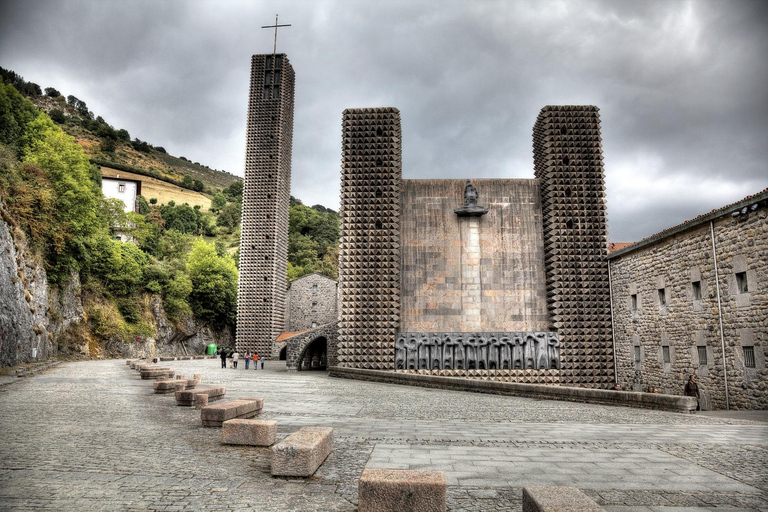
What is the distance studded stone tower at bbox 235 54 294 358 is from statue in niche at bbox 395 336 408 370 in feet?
90.4

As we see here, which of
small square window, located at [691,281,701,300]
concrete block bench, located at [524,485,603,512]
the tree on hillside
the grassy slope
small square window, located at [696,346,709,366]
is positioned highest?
the grassy slope

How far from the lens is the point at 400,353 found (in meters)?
24.5

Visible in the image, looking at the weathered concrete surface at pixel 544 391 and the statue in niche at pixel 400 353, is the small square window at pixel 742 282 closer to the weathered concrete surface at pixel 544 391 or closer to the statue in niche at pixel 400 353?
the weathered concrete surface at pixel 544 391

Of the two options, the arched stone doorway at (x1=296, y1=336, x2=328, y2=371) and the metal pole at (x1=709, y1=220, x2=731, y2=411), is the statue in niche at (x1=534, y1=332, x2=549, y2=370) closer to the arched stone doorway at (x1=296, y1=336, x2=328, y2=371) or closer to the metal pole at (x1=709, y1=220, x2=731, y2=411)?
the metal pole at (x1=709, y1=220, x2=731, y2=411)

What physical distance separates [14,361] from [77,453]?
2196cm

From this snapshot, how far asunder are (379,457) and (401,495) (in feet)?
→ 8.56

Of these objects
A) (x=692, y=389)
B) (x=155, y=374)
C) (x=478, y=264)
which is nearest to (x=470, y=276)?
(x=478, y=264)

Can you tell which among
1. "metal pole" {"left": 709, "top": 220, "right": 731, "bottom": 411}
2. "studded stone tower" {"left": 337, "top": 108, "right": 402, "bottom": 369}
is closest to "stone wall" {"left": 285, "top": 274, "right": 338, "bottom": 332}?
"studded stone tower" {"left": 337, "top": 108, "right": 402, "bottom": 369}

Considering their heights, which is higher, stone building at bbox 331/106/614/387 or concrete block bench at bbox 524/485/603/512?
stone building at bbox 331/106/614/387

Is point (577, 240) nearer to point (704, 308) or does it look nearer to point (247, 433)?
point (704, 308)

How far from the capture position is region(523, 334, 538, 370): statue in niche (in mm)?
24328

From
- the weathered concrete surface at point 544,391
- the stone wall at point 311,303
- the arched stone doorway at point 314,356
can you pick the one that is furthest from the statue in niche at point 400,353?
the stone wall at point 311,303

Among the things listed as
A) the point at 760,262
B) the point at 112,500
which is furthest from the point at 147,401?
the point at 760,262

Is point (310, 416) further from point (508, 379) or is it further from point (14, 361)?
point (14, 361)
